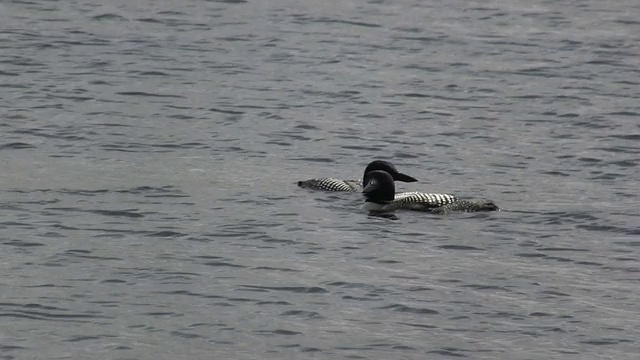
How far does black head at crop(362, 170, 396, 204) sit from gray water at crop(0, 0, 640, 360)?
9.2 inches

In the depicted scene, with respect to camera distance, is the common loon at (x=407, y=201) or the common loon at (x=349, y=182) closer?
the common loon at (x=407, y=201)

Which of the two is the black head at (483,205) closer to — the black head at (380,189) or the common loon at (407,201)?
the common loon at (407,201)

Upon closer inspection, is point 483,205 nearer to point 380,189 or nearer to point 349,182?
point 380,189

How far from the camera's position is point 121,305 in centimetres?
1271

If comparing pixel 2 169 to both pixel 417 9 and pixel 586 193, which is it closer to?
pixel 586 193

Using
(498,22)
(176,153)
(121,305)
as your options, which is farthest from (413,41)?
(121,305)

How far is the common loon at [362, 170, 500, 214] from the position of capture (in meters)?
16.5

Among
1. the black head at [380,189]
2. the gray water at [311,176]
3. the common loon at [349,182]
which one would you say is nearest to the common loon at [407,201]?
the black head at [380,189]

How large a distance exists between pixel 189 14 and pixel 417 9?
415 centimetres

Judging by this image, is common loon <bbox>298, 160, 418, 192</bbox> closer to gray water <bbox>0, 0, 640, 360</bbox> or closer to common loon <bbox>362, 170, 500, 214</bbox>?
gray water <bbox>0, 0, 640, 360</bbox>

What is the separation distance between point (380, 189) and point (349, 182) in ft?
2.75

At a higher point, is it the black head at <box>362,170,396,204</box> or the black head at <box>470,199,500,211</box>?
the black head at <box>362,170,396,204</box>

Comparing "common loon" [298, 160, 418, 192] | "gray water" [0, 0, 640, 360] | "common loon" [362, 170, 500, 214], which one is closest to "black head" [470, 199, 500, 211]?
"common loon" [362, 170, 500, 214]

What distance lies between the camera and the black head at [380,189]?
16578 mm
